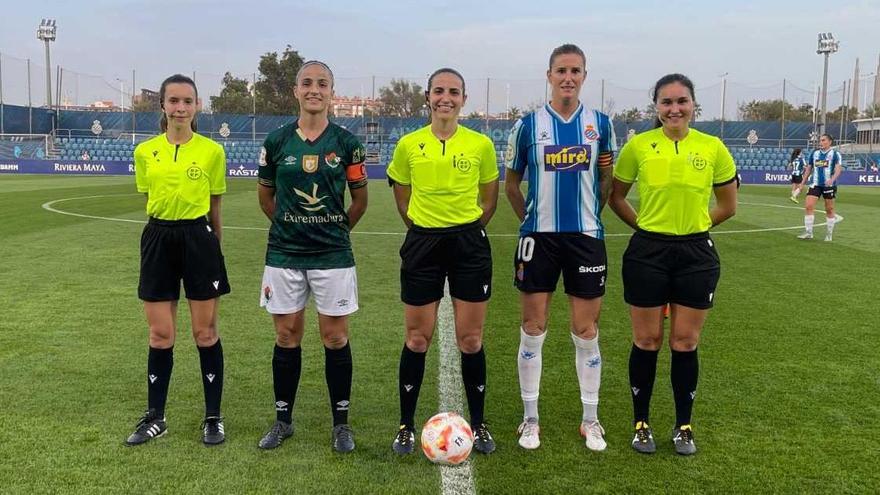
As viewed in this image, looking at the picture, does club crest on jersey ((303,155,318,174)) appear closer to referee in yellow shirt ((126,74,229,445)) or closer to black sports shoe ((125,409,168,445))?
referee in yellow shirt ((126,74,229,445))

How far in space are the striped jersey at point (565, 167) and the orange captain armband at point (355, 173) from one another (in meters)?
0.94

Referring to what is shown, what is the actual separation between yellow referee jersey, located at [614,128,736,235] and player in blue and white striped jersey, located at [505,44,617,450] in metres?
0.24

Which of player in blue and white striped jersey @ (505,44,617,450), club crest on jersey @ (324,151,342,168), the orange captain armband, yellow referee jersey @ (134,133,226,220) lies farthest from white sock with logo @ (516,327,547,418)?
yellow referee jersey @ (134,133,226,220)

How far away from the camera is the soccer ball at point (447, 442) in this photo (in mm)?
3520

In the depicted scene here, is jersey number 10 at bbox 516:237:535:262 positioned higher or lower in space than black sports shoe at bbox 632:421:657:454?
higher

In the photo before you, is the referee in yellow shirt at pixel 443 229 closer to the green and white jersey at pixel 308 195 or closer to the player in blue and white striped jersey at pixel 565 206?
the player in blue and white striped jersey at pixel 565 206

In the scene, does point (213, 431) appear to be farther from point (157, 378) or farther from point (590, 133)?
point (590, 133)

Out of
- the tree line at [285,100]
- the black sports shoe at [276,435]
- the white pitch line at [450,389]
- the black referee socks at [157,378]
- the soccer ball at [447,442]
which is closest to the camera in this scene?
the white pitch line at [450,389]

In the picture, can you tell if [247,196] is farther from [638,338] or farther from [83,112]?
[83,112]

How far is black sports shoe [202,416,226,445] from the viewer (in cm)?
381

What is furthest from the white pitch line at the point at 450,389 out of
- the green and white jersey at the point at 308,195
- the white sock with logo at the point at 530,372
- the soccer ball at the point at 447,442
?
the green and white jersey at the point at 308,195

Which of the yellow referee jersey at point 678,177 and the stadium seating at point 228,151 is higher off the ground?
the stadium seating at point 228,151

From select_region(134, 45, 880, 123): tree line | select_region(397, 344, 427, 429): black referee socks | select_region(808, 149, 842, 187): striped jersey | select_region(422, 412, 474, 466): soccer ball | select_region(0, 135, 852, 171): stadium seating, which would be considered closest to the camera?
select_region(422, 412, 474, 466): soccer ball

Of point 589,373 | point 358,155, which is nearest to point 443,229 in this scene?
point 358,155
